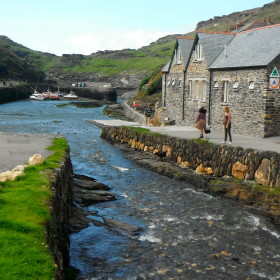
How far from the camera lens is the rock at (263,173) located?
1777cm

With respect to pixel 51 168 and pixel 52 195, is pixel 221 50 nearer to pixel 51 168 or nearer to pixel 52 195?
pixel 51 168

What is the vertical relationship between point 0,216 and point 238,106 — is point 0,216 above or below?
below

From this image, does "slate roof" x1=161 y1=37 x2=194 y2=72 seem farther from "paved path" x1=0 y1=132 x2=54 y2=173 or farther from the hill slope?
the hill slope

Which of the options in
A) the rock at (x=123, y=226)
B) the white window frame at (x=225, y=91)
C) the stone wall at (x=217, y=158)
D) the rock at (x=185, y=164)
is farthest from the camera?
the white window frame at (x=225, y=91)

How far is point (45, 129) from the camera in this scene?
148 ft

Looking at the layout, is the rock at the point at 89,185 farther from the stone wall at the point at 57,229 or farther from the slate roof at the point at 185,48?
the slate roof at the point at 185,48

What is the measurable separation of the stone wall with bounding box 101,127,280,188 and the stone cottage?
143 inches

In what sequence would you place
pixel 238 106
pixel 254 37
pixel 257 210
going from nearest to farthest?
pixel 257 210, pixel 238 106, pixel 254 37

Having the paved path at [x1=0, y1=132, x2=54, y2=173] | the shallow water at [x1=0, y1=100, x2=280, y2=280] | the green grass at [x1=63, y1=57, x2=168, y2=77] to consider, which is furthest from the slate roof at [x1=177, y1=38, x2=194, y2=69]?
the green grass at [x1=63, y1=57, x2=168, y2=77]

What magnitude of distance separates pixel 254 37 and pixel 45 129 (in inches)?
987

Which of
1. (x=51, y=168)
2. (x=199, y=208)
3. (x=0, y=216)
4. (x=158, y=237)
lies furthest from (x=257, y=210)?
(x=0, y=216)

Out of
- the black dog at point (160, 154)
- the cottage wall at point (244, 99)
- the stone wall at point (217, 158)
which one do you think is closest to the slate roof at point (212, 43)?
the cottage wall at point (244, 99)

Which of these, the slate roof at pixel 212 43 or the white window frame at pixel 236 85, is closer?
the white window frame at pixel 236 85

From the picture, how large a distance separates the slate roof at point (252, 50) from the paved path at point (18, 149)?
13.9 m
